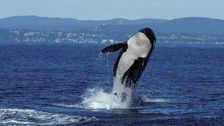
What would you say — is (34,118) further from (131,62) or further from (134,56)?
(134,56)

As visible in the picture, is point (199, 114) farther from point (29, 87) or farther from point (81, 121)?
point (29, 87)

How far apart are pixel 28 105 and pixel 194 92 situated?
46.9ft

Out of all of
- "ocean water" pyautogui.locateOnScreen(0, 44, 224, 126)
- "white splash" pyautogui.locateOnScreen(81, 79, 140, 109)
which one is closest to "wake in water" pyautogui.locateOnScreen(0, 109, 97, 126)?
"ocean water" pyautogui.locateOnScreen(0, 44, 224, 126)

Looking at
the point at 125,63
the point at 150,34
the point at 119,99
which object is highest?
the point at 150,34

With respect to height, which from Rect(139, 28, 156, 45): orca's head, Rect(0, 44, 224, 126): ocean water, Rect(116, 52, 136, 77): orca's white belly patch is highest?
Rect(139, 28, 156, 45): orca's head

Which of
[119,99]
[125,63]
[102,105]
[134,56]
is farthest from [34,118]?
[134,56]

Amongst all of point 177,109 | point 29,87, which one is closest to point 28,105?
point 177,109

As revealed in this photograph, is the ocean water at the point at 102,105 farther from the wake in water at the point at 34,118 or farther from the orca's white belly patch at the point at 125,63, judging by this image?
the orca's white belly patch at the point at 125,63

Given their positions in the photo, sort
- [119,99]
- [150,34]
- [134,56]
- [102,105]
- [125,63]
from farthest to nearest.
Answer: [102,105] → [119,99] → [125,63] → [134,56] → [150,34]

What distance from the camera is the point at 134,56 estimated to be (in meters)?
35.5

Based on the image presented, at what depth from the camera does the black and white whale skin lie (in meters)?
35.3

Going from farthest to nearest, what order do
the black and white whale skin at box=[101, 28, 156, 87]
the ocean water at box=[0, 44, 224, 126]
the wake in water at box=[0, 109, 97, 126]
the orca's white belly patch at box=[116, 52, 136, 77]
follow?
the orca's white belly patch at box=[116, 52, 136, 77]
the black and white whale skin at box=[101, 28, 156, 87]
the ocean water at box=[0, 44, 224, 126]
the wake in water at box=[0, 109, 97, 126]

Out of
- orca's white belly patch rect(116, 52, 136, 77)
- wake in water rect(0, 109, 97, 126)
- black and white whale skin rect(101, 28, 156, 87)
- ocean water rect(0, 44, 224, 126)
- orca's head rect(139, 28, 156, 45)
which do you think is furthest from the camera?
orca's white belly patch rect(116, 52, 136, 77)

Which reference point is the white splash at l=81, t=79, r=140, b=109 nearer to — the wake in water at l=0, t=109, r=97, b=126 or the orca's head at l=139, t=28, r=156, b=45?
the orca's head at l=139, t=28, r=156, b=45
